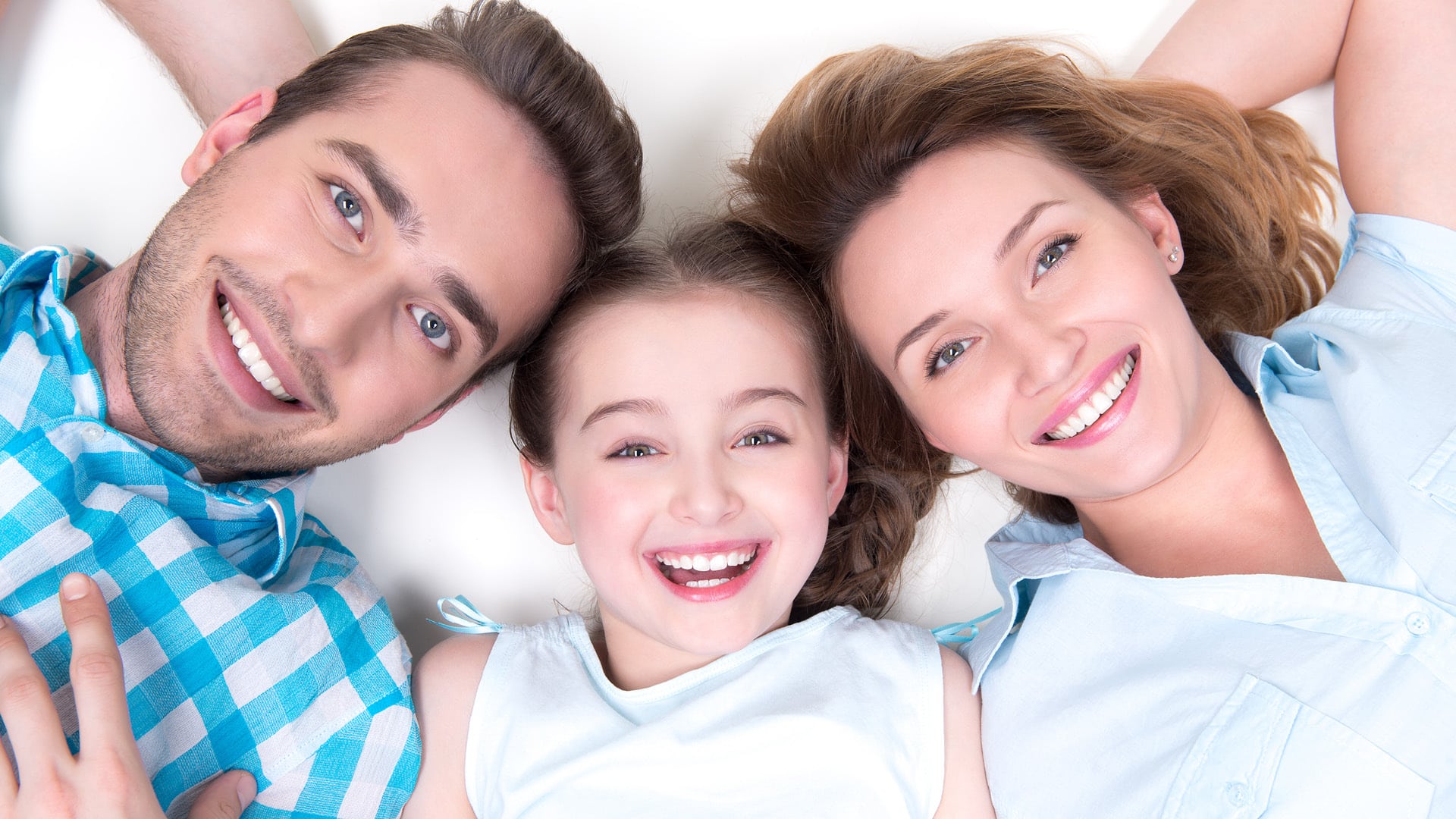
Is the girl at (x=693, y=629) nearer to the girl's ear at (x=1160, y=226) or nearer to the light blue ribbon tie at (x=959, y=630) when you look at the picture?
the light blue ribbon tie at (x=959, y=630)

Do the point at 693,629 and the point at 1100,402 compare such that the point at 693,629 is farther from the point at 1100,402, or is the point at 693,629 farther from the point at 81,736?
the point at 81,736

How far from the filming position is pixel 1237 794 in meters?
1.55

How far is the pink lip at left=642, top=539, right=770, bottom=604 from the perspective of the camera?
5.81 feet

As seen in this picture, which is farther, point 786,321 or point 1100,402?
point 786,321

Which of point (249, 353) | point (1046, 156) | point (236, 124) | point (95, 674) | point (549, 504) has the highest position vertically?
point (236, 124)

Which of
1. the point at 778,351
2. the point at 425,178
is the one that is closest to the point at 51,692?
the point at 425,178

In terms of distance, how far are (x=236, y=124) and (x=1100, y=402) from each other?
5.58ft

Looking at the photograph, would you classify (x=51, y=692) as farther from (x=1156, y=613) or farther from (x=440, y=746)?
(x=1156, y=613)

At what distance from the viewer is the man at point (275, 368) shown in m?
1.65

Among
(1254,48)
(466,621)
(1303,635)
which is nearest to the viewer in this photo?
(1303,635)

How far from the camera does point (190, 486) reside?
178 centimetres

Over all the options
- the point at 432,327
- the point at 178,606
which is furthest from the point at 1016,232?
the point at 178,606

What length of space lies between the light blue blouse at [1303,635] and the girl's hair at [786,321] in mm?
322

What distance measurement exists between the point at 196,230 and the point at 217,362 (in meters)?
0.23
